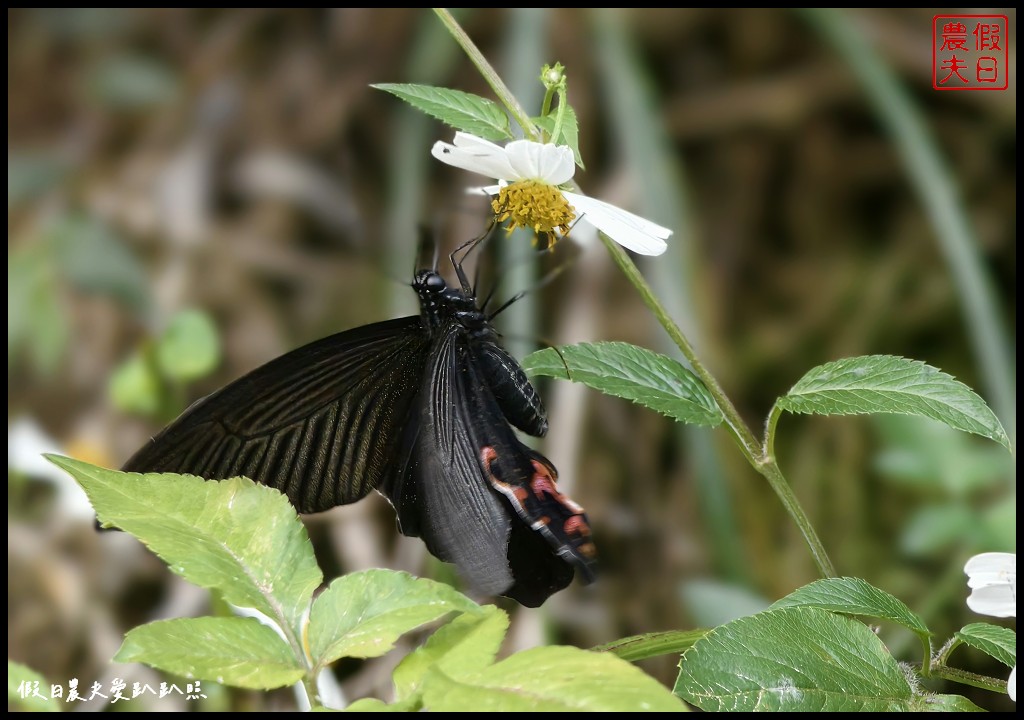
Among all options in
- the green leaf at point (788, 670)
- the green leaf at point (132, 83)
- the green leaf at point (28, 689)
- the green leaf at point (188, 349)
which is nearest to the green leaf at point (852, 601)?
the green leaf at point (788, 670)

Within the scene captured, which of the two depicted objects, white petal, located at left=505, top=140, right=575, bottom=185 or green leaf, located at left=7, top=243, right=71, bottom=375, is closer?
white petal, located at left=505, top=140, right=575, bottom=185

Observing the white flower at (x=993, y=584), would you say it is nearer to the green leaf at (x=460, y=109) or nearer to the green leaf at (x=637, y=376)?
the green leaf at (x=637, y=376)

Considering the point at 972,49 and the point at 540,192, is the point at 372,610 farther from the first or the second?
the point at 972,49

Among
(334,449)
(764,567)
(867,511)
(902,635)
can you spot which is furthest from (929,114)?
(334,449)

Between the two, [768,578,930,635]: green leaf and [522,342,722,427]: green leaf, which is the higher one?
[522,342,722,427]: green leaf

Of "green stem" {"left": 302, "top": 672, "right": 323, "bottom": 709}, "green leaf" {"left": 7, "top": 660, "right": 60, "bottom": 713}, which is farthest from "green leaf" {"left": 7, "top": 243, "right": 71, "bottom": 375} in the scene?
"green stem" {"left": 302, "top": 672, "right": 323, "bottom": 709}

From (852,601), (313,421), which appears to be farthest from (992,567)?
(313,421)

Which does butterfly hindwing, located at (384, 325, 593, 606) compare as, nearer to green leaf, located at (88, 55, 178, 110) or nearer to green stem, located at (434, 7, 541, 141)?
green stem, located at (434, 7, 541, 141)
